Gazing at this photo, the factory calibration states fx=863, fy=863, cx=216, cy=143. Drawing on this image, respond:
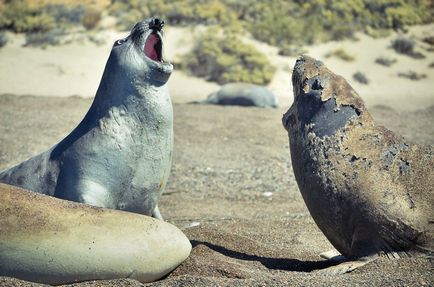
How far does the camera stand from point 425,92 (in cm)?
1933

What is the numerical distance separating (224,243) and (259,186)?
144 inches

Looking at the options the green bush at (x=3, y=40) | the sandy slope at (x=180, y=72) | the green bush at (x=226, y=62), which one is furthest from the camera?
the green bush at (x=3, y=40)

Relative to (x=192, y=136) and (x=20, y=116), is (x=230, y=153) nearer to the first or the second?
(x=192, y=136)

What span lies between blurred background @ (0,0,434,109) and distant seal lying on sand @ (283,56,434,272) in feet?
38.3

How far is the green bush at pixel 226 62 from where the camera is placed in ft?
65.8

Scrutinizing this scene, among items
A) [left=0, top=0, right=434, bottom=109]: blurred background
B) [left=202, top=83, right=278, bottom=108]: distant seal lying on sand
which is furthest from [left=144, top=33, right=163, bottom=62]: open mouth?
[left=0, top=0, right=434, bottom=109]: blurred background

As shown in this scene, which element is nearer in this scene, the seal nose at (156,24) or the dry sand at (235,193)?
the dry sand at (235,193)

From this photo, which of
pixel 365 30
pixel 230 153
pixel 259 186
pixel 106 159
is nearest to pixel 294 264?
pixel 106 159

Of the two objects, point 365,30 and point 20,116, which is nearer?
point 20,116

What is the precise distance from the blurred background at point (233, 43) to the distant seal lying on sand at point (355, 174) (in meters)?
11.7

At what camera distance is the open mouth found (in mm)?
5461

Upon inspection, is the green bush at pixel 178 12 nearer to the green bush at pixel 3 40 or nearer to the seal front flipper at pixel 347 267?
the green bush at pixel 3 40

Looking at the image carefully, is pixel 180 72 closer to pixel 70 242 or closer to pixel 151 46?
pixel 151 46

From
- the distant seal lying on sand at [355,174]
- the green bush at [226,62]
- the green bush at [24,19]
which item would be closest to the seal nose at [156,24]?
the distant seal lying on sand at [355,174]
